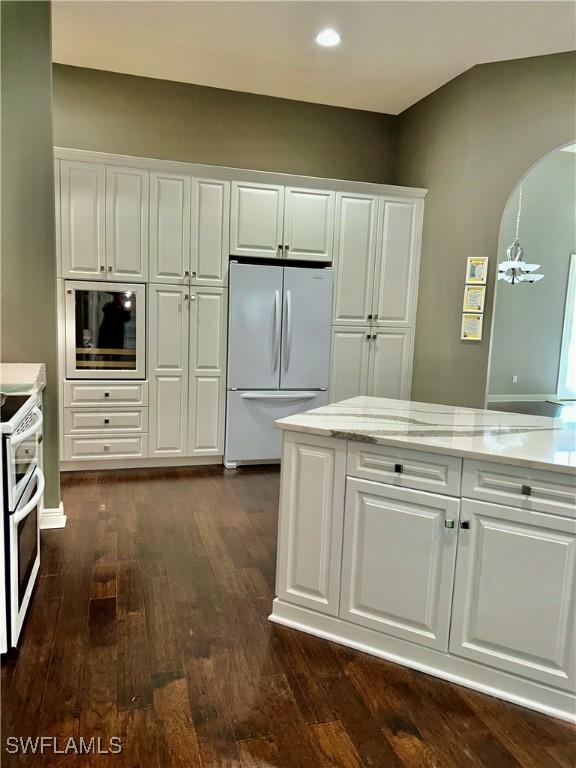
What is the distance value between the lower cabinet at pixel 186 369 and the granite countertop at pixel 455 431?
2.04 m

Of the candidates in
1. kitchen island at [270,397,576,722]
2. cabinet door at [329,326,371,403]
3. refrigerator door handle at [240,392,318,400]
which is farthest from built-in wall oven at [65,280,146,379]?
kitchen island at [270,397,576,722]

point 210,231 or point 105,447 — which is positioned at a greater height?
point 210,231

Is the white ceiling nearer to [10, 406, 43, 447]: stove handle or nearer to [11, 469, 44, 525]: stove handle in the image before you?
[10, 406, 43, 447]: stove handle

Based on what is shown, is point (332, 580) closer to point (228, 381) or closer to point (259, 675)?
point (259, 675)

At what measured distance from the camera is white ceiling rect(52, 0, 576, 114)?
11.0 ft

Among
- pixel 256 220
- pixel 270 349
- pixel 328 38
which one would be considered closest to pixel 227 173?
pixel 256 220

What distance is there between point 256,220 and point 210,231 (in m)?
0.40

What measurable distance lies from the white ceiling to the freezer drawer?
8.61ft

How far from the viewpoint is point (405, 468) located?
6.48 feet

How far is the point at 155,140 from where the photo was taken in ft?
15.1

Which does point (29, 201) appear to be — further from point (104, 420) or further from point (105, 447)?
point (105, 447)

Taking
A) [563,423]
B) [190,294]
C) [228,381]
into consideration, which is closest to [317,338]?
[228,381]

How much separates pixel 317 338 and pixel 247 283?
764mm

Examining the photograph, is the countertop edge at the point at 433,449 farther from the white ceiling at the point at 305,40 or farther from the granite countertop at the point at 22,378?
the white ceiling at the point at 305,40
